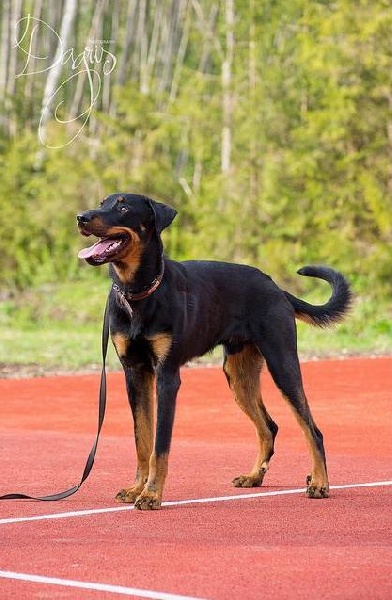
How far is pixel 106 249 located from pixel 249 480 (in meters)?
2.13

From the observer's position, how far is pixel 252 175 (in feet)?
107

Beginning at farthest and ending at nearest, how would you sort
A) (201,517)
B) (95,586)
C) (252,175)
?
(252,175), (201,517), (95,586)

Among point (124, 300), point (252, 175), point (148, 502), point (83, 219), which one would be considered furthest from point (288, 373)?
point (252, 175)

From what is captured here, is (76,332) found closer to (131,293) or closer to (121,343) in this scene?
(121,343)

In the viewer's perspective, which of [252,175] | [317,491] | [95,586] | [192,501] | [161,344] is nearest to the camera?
[95,586]

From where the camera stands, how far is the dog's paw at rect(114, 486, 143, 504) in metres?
9.36

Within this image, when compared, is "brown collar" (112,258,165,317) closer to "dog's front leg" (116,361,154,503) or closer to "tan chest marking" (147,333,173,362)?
"tan chest marking" (147,333,173,362)

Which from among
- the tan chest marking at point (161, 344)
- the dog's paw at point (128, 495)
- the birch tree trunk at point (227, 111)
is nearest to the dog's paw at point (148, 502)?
the dog's paw at point (128, 495)

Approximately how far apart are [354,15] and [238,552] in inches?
980

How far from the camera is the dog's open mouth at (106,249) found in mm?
8820

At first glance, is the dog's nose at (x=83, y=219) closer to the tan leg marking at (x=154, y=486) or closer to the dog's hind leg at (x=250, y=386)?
the tan leg marking at (x=154, y=486)

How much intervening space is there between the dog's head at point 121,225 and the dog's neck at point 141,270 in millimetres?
57

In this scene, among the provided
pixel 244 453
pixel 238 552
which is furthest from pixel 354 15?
pixel 238 552

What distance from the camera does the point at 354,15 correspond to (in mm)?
31094
